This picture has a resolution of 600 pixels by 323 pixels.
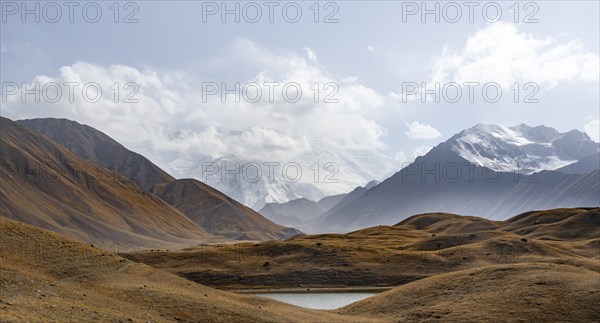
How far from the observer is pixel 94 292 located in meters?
41.8

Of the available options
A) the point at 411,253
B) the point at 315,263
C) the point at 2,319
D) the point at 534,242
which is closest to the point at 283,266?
the point at 315,263

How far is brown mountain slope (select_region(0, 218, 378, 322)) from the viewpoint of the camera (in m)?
35.2

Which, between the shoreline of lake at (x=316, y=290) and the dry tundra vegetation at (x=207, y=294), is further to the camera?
the shoreline of lake at (x=316, y=290)

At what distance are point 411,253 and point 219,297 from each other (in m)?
66.0

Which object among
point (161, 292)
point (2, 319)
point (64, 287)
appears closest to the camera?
point (2, 319)

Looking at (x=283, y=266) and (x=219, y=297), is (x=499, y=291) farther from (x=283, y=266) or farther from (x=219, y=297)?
(x=283, y=266)

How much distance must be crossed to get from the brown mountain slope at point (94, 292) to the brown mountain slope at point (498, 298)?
17.0 feet

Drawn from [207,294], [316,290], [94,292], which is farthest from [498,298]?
[316,290]

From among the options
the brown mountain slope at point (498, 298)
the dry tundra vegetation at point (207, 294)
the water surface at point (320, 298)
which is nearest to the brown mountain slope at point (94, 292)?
the dry tundra vegetation at point (207, 294)

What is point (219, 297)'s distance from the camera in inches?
1913

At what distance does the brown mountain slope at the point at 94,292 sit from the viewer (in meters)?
35.2

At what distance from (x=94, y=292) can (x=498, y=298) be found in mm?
34651

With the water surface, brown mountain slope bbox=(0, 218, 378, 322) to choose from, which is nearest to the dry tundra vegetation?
brown mountain slope bbox=(0, 218, 378, 322)

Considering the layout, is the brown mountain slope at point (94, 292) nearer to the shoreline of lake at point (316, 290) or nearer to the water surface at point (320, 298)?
the water surface at point (320, 298)
